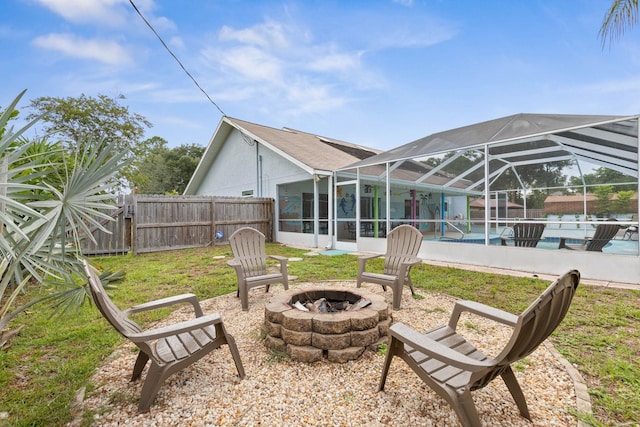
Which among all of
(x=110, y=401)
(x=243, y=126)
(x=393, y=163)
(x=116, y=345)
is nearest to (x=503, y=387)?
(x=110, y=401)

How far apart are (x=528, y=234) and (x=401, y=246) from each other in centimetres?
477

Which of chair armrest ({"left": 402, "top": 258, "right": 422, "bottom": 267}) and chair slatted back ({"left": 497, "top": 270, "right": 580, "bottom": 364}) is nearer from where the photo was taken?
chair slatted back ({"left": 497, "top": 270, "right": 580, "bottom": 364})

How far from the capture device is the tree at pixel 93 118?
16.0 m

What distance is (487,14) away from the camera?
354 inches

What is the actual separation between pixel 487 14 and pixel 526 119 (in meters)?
4.42

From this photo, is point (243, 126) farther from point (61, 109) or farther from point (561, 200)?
point (561, 200)

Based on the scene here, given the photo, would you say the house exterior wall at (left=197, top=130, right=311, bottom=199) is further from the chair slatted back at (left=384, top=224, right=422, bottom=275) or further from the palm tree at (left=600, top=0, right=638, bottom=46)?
the palm tree at (left=600, top=0, right=638, bottom=46)

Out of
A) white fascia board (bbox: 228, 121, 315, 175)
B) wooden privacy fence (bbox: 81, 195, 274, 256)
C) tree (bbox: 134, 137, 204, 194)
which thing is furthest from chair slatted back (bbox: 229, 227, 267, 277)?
tree (bbox: 134, 137, 204, 194)

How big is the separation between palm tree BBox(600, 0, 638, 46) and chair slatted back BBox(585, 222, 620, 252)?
3.81 meters

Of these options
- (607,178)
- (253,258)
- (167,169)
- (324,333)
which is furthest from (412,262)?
(167,169)

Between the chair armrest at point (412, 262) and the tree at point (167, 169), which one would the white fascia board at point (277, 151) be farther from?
the tree at point (167, 169)

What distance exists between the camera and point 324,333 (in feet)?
8.80

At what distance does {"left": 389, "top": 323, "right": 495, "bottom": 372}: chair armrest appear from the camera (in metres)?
1.64

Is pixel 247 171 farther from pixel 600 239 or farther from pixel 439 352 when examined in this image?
pixel 439 352
